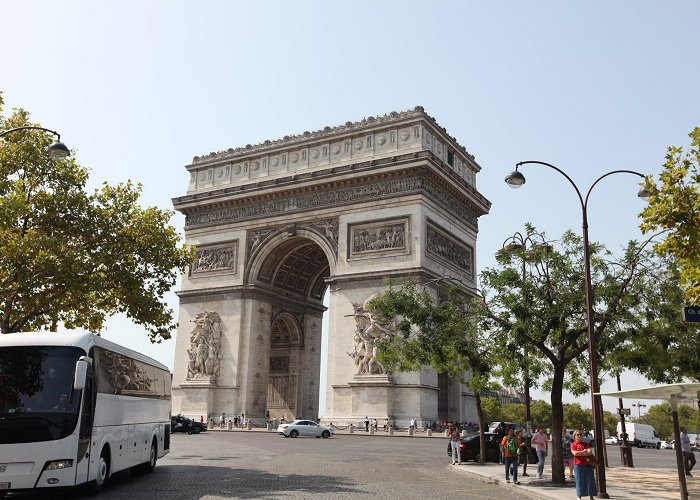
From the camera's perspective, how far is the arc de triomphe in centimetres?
3950

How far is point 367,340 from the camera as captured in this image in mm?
38781

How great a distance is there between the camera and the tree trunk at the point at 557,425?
17.0 m

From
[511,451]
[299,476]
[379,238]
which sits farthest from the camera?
[379,238]

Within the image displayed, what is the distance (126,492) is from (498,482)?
884 centimetres

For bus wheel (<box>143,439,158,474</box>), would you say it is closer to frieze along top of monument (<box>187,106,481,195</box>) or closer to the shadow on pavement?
the shadow on pavement

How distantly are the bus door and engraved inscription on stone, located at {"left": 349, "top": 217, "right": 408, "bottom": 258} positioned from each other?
2838cm

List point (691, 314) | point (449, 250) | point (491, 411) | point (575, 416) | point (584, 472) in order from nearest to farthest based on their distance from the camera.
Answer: point (691, 314) < point (584, 472) < point (449, 250) < point (491, 411) < point (575, 416)

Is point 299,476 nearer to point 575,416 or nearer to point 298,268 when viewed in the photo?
point 298,268

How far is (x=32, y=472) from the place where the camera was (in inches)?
446

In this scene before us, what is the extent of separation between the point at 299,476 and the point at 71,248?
10.0 m

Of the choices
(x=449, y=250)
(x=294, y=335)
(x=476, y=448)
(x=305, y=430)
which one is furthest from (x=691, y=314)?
(x=294, y=335)

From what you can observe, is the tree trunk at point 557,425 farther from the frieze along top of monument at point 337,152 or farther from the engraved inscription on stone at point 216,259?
the engraved inscription on stone at point 216,259

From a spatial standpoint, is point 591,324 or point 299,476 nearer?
point 591,324

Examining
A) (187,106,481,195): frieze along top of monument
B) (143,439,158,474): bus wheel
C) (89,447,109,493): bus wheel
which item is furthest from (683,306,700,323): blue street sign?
(187,106,481,195): frieze along top of monument
